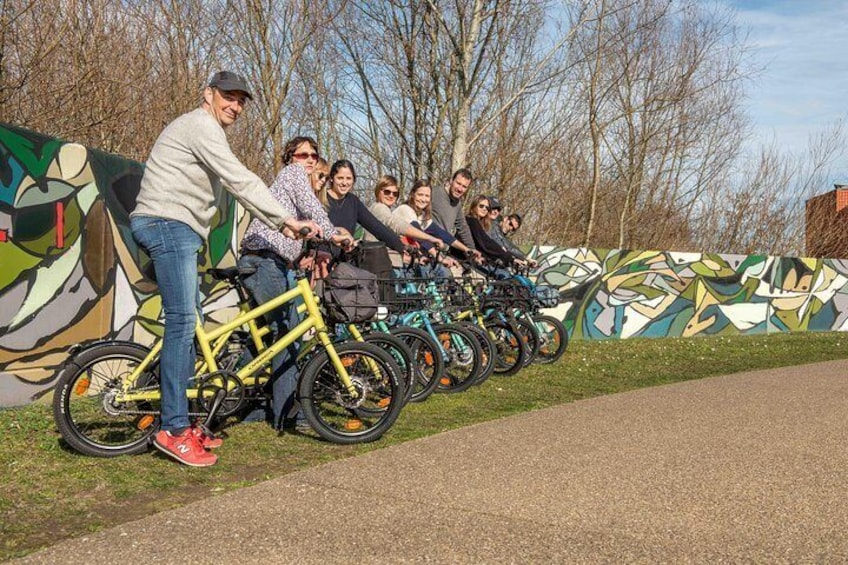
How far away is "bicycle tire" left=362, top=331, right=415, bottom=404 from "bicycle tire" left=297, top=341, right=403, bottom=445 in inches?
7.1

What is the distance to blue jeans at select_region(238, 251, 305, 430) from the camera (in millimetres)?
5691

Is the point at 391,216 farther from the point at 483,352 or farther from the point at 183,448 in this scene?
the point at 183,448

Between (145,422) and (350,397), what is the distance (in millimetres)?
1151

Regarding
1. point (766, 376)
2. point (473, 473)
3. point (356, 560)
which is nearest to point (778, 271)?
point (766, 376)

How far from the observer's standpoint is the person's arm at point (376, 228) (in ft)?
23.0

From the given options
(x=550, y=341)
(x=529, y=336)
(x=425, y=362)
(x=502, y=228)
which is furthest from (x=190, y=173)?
(x=502, y=228)

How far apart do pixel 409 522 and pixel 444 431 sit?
6.68 ft

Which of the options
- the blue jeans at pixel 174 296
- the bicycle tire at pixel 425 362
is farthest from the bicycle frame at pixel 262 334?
the bicycle tire at pixel 425 362

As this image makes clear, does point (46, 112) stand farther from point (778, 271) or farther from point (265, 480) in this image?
point (778, 271)

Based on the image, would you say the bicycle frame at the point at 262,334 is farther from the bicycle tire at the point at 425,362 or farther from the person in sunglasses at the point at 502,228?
the person in sunglasses at the point at 502,228

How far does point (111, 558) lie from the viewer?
11.0ft

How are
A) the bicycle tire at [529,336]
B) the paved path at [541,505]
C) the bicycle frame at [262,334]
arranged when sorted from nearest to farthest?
1. the paved path at [541,505]
2. the bicycle frame at [262,334]
3. the bicycle tire at [529,336]

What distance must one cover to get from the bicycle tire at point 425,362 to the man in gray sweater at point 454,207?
2468 millimetres

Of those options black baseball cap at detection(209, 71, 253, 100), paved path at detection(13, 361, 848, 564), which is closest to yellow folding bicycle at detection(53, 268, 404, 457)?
paved path at detection(13, 361, 848, 564)
